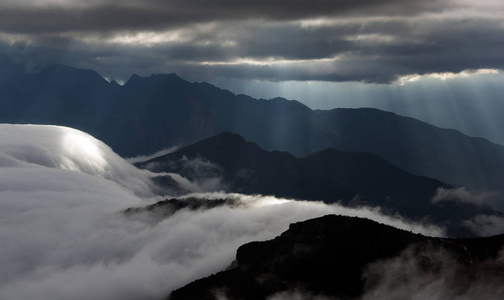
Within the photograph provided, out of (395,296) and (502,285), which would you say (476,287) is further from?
(395,296)

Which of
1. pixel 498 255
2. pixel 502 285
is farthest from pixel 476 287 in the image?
pixel 498 255

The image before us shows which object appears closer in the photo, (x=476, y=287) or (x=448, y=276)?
(x=476, y=287)

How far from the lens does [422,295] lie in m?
196

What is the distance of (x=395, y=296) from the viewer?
198250 mm

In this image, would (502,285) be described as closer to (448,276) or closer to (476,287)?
Result: (476,287)

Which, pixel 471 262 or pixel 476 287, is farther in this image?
pixel 471 262

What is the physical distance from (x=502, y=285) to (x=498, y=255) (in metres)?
27.1

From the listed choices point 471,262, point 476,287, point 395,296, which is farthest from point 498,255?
point 395,296

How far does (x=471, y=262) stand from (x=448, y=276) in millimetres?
10400

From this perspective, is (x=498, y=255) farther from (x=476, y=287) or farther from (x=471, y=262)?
(x=476, y=287)

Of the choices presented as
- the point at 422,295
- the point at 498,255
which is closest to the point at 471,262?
the point at 498,255

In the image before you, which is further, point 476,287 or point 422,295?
point 422,295

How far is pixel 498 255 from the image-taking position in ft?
650

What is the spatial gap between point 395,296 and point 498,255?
39.6 metres
